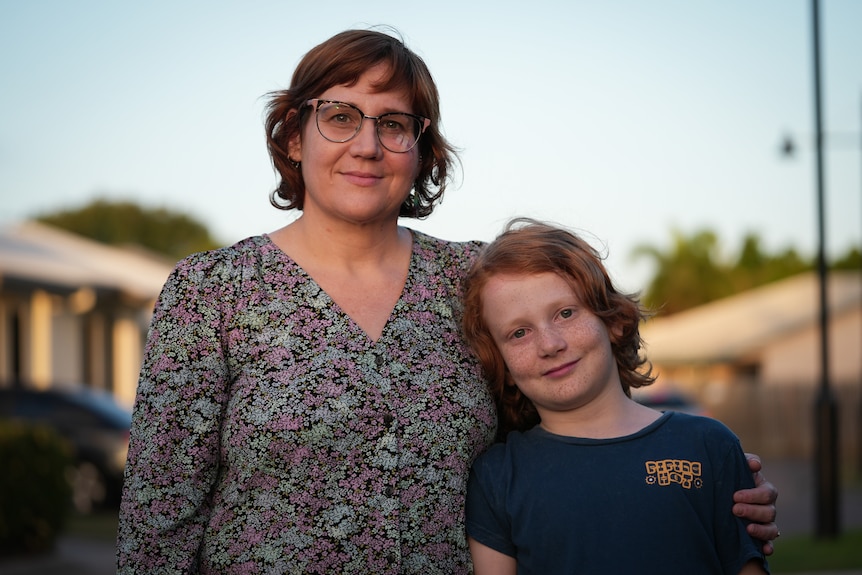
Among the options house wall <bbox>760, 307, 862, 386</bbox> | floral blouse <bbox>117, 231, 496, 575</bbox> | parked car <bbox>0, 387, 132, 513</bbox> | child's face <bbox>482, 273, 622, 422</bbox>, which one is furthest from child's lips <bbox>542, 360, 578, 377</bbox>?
house wall <bbox>760, 307, 862, 386</bbox>

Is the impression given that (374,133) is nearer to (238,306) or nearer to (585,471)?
(238,306)

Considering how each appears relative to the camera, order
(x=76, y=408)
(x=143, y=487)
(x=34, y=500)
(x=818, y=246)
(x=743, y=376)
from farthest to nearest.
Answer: (x=743, y=376) → (x=76, y=408) → (x=818, y=246) → (x=34, y=500) → (x=143, y=487)

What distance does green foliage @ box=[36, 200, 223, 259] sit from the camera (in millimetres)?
67000

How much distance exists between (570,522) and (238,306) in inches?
42.3

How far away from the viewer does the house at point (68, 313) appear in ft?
55.9

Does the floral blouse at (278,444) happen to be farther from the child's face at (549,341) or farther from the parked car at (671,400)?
the parked car at (671,400)

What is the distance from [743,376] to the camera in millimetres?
35562

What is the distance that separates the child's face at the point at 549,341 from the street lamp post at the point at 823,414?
9.30 meters

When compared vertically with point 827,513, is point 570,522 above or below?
above

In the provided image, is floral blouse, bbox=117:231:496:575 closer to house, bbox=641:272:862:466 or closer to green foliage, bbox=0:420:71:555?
green foliage, bbox=0:420:71:555

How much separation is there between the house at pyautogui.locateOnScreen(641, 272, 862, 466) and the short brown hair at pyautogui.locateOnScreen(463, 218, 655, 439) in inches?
796

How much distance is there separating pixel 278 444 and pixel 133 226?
68.3m

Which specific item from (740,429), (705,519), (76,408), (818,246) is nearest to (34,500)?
(76,408)

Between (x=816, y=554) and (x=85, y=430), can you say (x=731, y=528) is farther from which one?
(x=85, y=430)
